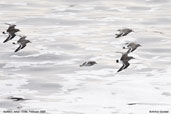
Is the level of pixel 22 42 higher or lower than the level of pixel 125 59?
higher

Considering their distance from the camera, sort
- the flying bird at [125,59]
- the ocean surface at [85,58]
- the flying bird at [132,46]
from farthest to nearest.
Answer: the flying bird at [132,46], the flying bird at [125,59], the ocean surface at [85,58]

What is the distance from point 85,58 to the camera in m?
25.8

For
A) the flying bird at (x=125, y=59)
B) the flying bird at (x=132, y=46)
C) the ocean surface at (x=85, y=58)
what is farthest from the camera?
the flying bird at (x=132, y=46)

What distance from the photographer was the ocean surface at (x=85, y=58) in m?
20.7

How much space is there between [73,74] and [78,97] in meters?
2.63

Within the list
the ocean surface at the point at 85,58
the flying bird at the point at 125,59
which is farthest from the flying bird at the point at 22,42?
the flying bird at the point at 125,59

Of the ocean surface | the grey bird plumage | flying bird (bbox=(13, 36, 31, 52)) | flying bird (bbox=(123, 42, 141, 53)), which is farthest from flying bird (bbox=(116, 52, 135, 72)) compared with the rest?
flying bird (bbox=(13, 36, 31, 52))

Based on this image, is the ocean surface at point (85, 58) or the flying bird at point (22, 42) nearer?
the ocean surface at point (85, 58)

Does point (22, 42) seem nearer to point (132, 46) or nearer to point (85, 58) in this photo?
point (85, 58)

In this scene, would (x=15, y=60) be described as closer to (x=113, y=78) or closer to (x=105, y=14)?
(x=113, y=78)

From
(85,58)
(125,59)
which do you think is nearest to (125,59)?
(125,59)

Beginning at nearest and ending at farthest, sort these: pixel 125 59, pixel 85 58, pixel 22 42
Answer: pixel 125 59, pixel 85 58, pixel 22 42

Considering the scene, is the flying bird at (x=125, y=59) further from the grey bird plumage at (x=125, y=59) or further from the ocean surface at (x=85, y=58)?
the ocean surface at (x=85, y=58)

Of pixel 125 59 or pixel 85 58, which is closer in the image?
pixel 125 59
